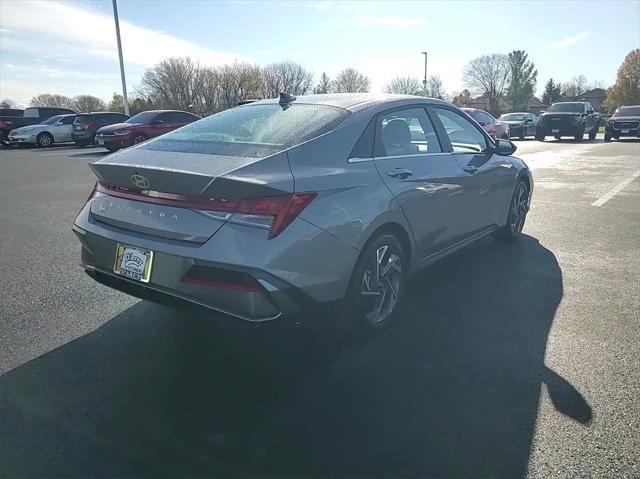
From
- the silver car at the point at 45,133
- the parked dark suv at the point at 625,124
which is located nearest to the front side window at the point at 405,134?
the silver car at the point at 45,133

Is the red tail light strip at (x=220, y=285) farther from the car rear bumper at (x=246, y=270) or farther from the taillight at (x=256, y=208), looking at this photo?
the taillight at (x=256, y=208)

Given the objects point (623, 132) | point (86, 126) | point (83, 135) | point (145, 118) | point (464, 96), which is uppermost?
point (464, 96)

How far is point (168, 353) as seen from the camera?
122 inches

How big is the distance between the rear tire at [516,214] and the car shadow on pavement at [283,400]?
6.52 ft

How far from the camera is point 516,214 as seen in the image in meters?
5.73

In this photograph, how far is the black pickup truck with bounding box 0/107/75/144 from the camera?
2523cm

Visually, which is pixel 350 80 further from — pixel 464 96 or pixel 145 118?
pixel 145 118

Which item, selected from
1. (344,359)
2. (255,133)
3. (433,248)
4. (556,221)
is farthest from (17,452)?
(556,221)

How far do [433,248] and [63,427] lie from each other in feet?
9.17

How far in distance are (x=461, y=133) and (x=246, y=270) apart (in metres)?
3.06

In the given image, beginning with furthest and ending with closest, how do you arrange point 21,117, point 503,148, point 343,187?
point 21,117 < point 503,148 < point 343,187

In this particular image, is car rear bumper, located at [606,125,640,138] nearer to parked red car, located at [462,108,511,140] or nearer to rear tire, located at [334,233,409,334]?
parked red car, located at [462,108,511,140]

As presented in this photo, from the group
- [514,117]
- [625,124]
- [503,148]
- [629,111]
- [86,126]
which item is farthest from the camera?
[514,117]

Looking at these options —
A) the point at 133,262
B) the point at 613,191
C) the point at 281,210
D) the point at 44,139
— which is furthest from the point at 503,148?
the point at 44,139
